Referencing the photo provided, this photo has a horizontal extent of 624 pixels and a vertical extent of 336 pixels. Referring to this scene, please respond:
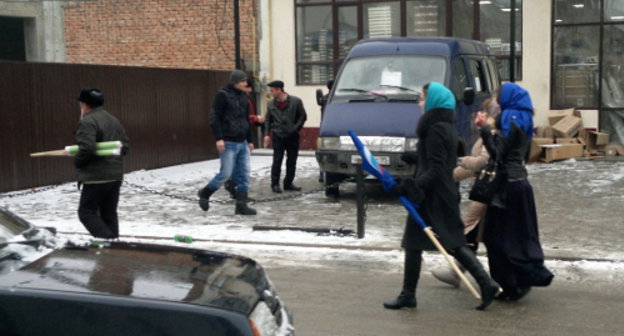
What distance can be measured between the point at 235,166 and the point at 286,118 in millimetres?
2307

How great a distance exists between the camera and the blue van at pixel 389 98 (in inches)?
454

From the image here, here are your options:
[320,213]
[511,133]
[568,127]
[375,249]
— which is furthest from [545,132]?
[511,133]

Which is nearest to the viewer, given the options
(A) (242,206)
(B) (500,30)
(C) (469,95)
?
(A) (242,206)

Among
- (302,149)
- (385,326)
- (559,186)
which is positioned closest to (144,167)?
(302,149)

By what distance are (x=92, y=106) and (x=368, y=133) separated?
15.7 feet

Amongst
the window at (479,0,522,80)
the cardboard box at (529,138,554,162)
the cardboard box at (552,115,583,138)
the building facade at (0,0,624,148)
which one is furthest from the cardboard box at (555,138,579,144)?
the window at (479,0,522,80)

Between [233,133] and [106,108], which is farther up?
[106,108]

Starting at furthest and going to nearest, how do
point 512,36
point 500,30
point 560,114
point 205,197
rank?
1. point 500,30
2. point 560,114
3. point 512,36
4. point 205,197

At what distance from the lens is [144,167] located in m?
16.8

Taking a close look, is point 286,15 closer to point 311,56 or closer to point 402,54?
point 311,56

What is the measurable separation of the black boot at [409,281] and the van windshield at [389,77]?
5.89 metres

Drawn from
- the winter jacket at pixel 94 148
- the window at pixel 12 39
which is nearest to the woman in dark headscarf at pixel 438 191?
the winter jacket at pixel 94 148

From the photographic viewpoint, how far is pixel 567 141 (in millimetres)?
17219

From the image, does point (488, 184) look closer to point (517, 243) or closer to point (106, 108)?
point (517, 243)
